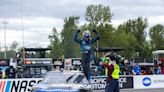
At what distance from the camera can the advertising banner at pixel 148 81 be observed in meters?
30.3

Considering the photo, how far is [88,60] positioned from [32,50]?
2124cm

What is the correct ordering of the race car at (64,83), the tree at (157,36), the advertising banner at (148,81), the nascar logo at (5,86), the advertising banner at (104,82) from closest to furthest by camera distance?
the race car at (64,83)
the nascar logo at (5,86)
the advertising banner at (104,82)
the advertising banner at (148,81)
the tree at (157,36)

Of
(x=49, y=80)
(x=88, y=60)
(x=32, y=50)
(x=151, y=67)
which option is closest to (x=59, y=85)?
(x=49, y=80)

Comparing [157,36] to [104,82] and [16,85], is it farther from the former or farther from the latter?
[16,85]

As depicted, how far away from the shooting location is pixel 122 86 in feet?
96.4

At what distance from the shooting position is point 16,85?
936 inches

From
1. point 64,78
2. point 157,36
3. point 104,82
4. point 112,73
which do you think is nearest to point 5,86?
point 104,82

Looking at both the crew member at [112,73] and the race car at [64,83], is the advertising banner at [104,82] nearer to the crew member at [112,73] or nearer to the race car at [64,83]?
the race car at [64,83]

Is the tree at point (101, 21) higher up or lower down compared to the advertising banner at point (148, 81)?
higher up

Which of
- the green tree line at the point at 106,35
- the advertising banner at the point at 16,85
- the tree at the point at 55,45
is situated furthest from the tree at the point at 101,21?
the advertising banner at the point at 16,85

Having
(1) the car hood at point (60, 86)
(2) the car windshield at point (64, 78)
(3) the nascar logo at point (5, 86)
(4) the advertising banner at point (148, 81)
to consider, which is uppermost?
(2) the car windshield at point (64, 78)

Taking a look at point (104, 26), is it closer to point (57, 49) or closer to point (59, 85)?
point (57, 49)

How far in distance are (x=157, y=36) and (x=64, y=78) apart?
87.1 meters

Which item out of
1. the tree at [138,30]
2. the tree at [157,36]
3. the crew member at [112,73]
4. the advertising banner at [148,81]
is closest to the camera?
the crew member at [112,73]
